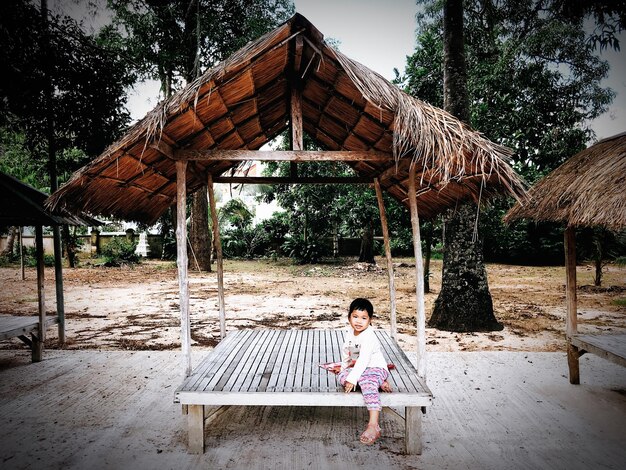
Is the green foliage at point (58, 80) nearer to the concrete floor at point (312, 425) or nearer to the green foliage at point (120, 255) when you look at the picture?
the concrete floor at point (312, 425)

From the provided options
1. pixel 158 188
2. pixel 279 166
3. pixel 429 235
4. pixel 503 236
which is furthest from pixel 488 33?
pixel 158 188

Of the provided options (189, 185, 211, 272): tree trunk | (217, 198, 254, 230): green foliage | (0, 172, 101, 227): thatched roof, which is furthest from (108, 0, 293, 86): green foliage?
(0, 172, 101, 227): thatched roof

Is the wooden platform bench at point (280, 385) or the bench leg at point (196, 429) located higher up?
the wooden platform bench at point (280, 385)

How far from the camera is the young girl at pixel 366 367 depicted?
9.97ft

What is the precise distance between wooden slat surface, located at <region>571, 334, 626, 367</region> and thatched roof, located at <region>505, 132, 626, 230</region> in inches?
47.9

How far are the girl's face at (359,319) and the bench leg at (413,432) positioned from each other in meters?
0.72

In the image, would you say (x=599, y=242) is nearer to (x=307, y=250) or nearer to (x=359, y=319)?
(x=359, y=319)

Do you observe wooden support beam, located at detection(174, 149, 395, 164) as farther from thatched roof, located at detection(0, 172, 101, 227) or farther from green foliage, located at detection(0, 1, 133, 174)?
green foliage, located at detection(0, 1, 133, 174)

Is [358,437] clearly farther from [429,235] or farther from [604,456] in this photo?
[429,235]

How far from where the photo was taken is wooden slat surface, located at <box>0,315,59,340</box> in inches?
194

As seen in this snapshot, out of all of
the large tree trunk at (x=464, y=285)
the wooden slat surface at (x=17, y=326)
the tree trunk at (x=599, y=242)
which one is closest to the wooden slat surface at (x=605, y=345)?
the large tree trunk at (x=464, y=285)

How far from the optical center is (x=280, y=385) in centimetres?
326

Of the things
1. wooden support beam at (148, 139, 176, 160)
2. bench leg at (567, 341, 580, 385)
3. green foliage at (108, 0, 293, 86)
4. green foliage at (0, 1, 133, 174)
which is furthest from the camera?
green foliage at (108, 0, 293, 86)

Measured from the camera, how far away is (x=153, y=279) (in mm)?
14953
